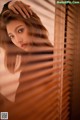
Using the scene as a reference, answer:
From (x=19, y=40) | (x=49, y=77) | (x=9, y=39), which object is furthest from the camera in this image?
(x=49, y=77)

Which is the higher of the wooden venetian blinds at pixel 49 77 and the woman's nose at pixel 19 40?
the woman's nose at pixel 19 40

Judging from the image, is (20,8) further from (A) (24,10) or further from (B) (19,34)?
(B) (19,34)

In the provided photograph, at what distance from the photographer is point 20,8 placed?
1196 millimetres

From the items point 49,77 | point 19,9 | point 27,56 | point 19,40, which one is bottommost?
point 49,77

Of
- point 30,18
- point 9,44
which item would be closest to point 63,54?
point 30,18

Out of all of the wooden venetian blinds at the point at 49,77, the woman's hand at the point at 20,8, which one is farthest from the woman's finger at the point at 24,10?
the wooden venetian blinds at the point at 49,77

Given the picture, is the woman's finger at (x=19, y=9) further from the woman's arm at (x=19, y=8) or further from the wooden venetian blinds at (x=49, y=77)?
the wooden venetian blinds at (x=49, y=77)

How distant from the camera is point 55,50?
68.9 inches

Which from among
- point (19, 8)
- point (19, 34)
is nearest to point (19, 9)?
point (19, 8)

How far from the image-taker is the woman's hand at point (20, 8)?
1.14m

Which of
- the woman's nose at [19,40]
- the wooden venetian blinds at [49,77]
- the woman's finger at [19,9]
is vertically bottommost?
the wooden venetian blinds at [49,77]

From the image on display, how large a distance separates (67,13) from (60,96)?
0.85 metres

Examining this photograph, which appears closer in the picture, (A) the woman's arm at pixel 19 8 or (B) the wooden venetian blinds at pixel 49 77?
(A) the woman's arm at pixel 19 8

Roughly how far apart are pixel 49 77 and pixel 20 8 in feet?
2.15
